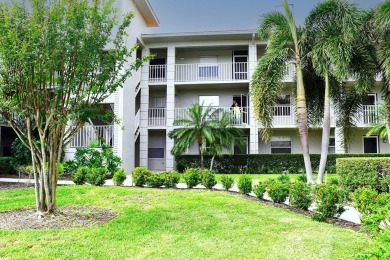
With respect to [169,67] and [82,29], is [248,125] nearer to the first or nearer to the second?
[169,67]

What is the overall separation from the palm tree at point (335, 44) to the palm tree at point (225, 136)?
6.47m

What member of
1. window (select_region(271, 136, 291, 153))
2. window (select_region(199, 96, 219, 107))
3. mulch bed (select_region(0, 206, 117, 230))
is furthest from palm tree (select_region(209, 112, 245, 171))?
mulch bed (select_region(0, 206, 117, 230))

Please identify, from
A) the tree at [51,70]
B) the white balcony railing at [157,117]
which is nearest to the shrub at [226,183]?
the tree at [51,70]

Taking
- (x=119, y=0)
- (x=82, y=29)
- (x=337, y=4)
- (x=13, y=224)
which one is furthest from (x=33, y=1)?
(x=119, y=0)

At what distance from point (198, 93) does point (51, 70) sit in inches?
691

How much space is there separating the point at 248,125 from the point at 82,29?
1605 centimetres

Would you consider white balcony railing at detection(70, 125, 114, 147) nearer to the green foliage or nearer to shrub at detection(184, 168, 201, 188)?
the green foliage

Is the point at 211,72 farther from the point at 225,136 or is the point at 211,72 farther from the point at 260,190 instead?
the point at 260,190

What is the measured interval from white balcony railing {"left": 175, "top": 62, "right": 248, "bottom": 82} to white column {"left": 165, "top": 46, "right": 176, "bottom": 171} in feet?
1.51

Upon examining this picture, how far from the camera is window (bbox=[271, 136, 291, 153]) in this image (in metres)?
22.8

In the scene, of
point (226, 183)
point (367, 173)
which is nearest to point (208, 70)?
point (226, 183)

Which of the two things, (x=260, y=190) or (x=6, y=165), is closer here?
(x=260, y=190)

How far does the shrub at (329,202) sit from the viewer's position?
7.36 m

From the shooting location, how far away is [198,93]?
77.8 feet
